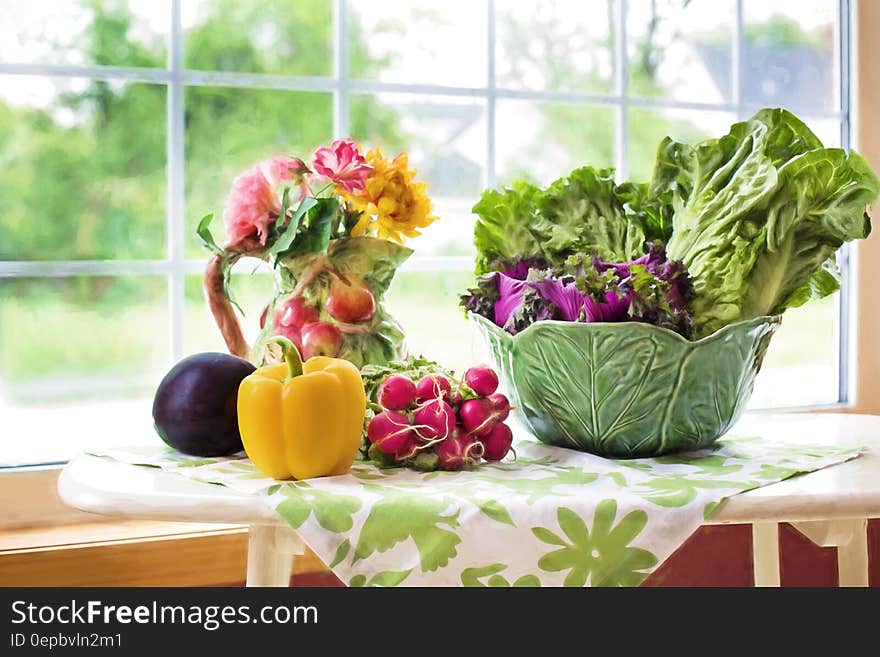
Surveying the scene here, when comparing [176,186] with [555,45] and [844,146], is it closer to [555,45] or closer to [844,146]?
[555,45]

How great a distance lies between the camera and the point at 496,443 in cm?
109

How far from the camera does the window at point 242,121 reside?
1.52m

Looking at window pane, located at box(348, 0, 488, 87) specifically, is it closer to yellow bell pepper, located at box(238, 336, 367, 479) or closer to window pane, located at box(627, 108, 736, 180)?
window pane, located at box(627, 108, 736, 180)

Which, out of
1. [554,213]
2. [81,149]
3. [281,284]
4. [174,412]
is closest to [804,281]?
[554,213]

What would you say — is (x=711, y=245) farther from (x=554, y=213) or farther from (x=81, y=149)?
(x=81, y=149)

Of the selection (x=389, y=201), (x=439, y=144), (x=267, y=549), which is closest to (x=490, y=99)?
(x=439, y=144)

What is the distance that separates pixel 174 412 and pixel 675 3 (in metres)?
1.27

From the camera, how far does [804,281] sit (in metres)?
1.11

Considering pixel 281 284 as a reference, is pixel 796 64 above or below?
above

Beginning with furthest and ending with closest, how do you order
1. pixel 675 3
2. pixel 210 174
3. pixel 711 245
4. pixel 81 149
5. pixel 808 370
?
pixel 808 370 < pixel 675 3 < pixel 210 174 < pixel 81 149 < pixel 711 245

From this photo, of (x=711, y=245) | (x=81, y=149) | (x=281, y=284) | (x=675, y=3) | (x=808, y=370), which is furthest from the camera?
(x=808, y=370)

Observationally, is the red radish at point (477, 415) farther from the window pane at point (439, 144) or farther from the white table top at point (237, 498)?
the window pane at point (439, 144)

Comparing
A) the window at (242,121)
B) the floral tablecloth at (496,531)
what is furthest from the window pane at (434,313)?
the floral tablecloth at (496,531)

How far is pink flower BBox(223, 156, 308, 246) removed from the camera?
1167 millimetres
